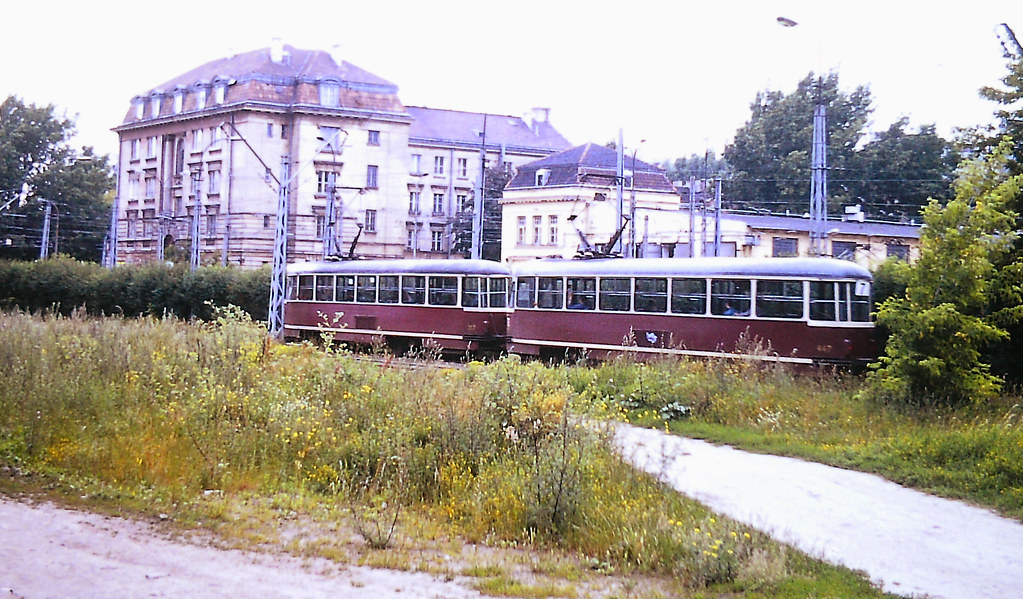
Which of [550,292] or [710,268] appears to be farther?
[550,292]

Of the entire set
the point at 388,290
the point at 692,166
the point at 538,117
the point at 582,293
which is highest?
the point at 538,117

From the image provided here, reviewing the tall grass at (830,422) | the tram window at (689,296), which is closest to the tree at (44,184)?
the tram window at (689,296)

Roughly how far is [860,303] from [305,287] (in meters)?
19.3

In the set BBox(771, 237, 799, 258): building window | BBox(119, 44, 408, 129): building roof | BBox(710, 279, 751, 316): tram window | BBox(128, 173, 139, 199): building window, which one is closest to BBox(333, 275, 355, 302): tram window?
BBox(710, 279, 751, 316): tram window

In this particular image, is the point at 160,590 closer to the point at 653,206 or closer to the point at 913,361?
the point at 913,361

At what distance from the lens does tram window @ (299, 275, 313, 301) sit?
33.8 m

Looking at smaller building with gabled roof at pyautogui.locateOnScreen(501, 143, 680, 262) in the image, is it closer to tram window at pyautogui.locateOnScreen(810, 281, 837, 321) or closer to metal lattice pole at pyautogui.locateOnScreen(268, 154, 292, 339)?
metal lattice pole at pyautogui.locateOnScreen(268, 154, 292, 339)

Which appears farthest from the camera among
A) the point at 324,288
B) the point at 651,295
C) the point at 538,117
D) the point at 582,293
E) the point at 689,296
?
the point at 538,117

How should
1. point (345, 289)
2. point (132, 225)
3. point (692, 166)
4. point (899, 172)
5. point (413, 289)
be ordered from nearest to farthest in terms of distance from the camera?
1. point (413, 289)
2. point (345, 289)
3. point (899, 172)
4. point (132, 225)
5. point (692, 166)

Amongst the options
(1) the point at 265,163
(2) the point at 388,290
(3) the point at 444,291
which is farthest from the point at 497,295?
(1) the point at 265,163

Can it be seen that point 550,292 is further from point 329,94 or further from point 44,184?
point 44,184

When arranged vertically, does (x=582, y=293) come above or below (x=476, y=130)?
below

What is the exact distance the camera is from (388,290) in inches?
1193

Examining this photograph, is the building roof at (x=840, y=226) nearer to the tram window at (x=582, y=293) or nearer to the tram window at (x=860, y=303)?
the tram window at (x=582, y=293)
